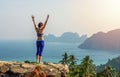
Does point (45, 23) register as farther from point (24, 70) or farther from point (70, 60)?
point (70, 60)

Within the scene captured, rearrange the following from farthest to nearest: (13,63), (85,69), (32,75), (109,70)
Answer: (109,70) → (85,69) → (13,63) → (32,75)

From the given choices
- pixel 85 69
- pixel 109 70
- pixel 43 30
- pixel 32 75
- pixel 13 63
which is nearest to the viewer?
pixel 32 75

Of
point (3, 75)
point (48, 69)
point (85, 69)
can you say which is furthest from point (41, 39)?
point (85, 69)

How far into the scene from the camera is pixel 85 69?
52156 millimetres

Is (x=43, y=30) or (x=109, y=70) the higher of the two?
(x=43, y=30)

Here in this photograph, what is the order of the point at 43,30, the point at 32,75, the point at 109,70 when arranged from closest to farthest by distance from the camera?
the point at 32,75, the point at 43,30, the point at 109,70

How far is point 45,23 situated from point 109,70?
160ft

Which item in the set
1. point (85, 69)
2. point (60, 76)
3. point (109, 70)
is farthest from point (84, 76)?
point (60, 76)

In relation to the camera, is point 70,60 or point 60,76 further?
point 70,60

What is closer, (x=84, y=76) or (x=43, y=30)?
(x=43, y=30)

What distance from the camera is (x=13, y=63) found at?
16.0m

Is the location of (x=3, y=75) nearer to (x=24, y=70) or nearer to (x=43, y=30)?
(x=24, y=70)

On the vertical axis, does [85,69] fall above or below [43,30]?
below

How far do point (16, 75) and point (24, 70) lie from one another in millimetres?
456
